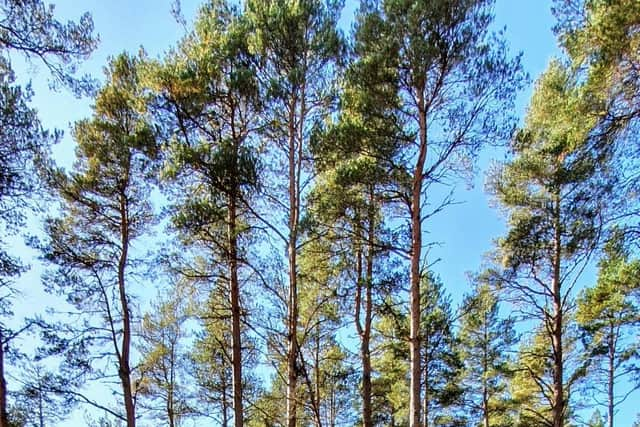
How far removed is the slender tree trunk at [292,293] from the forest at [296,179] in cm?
3

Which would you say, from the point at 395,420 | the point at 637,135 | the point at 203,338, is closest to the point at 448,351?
the point at 395,420

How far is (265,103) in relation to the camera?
23.3 feet

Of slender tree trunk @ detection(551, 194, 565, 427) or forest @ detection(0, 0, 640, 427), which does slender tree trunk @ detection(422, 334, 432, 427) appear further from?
slender tree trunk @ detection(551, 194, 565, 427)

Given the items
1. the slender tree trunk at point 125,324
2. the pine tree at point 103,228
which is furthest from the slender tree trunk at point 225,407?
the pine tree at point 103,228

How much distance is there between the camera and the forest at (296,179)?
5.90 m

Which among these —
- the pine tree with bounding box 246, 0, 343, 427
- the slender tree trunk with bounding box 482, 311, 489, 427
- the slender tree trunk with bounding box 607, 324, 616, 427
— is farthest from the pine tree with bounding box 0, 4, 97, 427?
the slender tree trunk with bounding box 607, 324, 616, 427

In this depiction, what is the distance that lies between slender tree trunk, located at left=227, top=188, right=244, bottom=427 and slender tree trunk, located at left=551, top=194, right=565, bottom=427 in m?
5.37

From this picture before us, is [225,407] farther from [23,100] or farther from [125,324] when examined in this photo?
[23,100]

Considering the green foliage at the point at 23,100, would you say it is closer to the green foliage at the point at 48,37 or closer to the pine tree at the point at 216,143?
the green foliage at the point at 48,37

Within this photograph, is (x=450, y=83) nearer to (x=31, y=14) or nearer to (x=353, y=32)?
(x=353, y=32)

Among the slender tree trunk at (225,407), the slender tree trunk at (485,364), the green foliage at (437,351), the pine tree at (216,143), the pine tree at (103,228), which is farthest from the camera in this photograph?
the slender tree trunk at (485,364)

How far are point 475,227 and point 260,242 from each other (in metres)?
5.46

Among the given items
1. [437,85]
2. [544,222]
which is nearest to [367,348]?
[544,222]

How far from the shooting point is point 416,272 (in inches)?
236
